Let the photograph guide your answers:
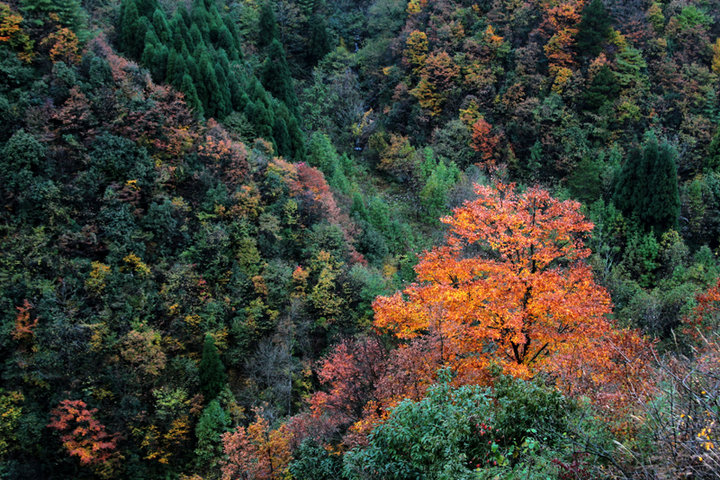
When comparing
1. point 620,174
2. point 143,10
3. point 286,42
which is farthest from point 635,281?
point 286,42

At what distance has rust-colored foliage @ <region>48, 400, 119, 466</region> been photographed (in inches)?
802

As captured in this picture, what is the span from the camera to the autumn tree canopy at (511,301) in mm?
13250

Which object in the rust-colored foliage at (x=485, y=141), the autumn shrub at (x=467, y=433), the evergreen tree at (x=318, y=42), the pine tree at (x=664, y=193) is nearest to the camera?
the autumn shrub at (x=467, y=433)

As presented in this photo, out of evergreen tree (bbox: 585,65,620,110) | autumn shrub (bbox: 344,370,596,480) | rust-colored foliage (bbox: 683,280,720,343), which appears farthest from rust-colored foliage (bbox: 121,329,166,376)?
evergreen tree (bbox: 585,65,620,110)

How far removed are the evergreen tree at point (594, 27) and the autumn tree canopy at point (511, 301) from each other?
34.0 metres

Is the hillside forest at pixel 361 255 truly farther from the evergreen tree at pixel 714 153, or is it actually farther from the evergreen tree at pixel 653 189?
the evergreen tree at pixel 714 153

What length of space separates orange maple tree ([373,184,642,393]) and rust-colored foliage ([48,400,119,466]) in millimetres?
14736

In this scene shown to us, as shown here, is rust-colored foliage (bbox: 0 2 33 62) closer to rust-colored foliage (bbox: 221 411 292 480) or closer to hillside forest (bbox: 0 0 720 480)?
hillside forest (bbox: 0 0 720 480)

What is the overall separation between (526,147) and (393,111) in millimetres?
14543

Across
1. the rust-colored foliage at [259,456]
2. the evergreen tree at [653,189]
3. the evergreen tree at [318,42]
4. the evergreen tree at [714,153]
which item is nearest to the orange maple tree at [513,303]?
the rust-colored foliage at [259,456]

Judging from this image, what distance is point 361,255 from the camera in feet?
104

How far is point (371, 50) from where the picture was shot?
5434 centimetres

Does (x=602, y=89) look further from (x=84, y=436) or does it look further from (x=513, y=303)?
(x=84, y=436)

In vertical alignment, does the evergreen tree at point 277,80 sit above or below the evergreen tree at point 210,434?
above
